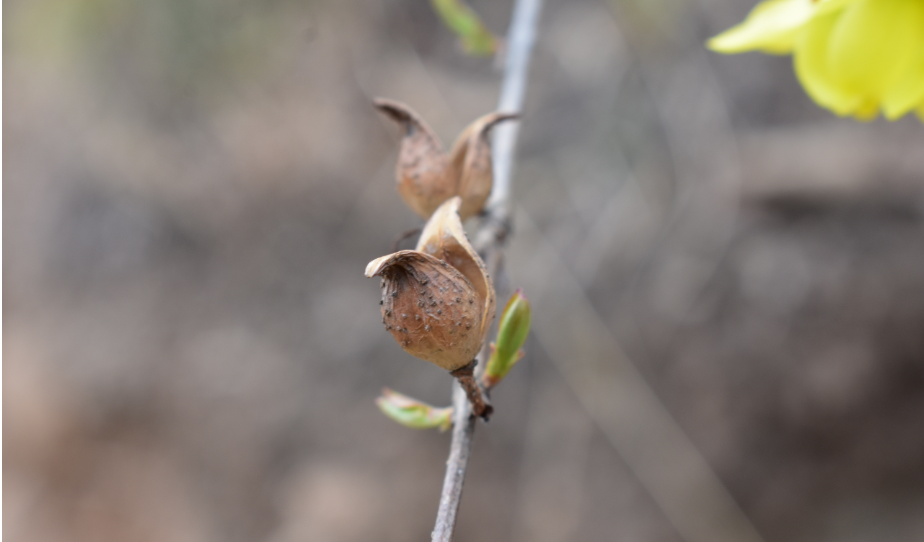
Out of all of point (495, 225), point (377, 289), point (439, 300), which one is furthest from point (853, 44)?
point (377, 289)

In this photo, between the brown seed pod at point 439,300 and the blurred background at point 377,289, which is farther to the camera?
the blurred background at point 377,289

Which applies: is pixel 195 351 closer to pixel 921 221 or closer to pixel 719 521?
pixel 719 521

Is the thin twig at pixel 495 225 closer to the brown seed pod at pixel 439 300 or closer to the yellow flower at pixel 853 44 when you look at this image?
the brown seed pod at pixel 439 300

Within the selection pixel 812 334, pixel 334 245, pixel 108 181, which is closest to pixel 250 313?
pixel 334 245

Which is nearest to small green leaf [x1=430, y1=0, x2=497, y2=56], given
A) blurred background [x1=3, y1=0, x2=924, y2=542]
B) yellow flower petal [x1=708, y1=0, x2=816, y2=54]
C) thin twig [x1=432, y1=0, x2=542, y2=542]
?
thin twig [x1=432, y1=0, x2=542, y2=542]

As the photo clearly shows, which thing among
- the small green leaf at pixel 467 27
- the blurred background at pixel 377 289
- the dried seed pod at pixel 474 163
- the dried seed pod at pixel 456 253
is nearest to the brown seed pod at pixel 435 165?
the dried seed pod at pixel 474 163
